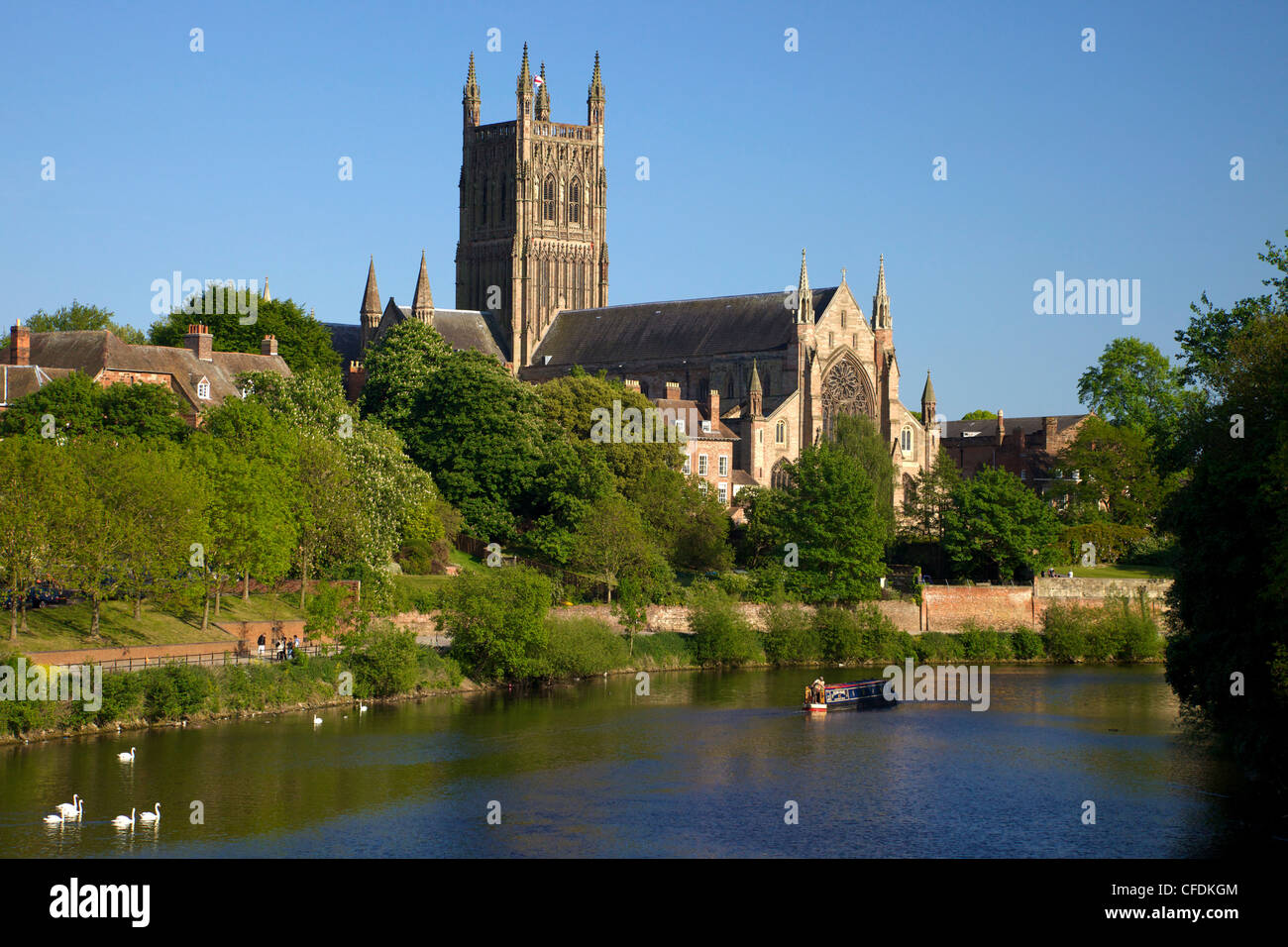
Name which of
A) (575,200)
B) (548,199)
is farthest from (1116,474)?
(548,199)

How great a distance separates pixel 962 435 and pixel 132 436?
221ft

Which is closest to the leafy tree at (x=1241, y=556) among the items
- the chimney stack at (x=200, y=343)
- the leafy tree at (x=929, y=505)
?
the leafy tree at (x=929, y=505)

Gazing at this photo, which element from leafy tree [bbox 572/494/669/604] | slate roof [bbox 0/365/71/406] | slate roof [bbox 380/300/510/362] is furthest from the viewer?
slate roof [bbox 380/300/510/362]

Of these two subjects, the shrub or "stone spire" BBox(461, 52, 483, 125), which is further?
"stone spire" BBox(461, 52, 483, 125)

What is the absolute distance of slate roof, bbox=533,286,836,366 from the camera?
94625 millimetres

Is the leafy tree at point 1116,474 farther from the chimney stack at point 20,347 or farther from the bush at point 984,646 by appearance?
the chimney stack at point 20,347

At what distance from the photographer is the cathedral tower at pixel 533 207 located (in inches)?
4488

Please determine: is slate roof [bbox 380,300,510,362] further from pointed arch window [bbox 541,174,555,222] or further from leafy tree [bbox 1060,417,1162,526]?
leafy tree [bbox 1060,417,1162,526]

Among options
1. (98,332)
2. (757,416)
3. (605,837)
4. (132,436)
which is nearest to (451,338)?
(757,416)

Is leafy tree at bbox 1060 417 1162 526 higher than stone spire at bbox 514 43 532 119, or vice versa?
stone spire at bbox 514 43 532 119

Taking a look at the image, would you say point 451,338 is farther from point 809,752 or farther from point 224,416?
point 809,752

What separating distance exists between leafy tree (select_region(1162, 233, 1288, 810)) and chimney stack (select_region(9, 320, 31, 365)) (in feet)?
155

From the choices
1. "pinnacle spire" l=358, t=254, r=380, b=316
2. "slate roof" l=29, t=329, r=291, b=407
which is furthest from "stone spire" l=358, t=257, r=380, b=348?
"slate roof" l=29, t=329, r=291, b=407

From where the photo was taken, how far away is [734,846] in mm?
32469
